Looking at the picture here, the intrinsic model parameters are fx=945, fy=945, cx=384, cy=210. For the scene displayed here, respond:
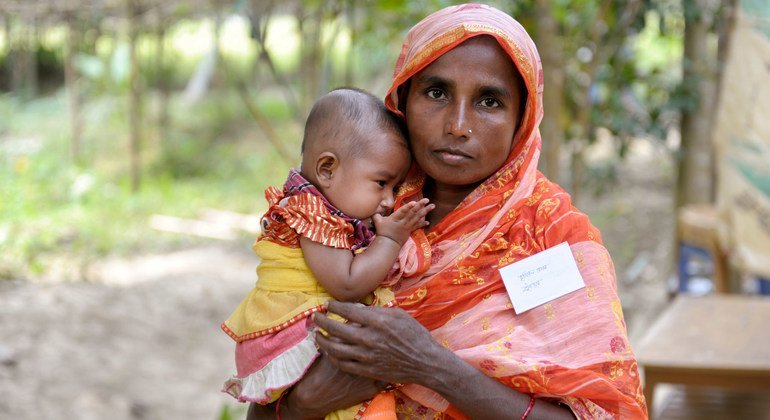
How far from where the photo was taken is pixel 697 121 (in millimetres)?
5570

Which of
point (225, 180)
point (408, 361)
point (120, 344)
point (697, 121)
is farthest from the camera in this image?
point (225, 180)

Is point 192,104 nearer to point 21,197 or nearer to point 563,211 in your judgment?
point 21,197

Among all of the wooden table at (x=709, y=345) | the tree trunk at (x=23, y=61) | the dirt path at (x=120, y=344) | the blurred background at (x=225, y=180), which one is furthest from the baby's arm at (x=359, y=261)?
the tree trunk at (x=23, y=61)

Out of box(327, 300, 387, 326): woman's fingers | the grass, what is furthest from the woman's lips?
the grass

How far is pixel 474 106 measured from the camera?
5.79 feet

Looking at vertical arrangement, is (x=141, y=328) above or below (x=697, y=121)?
below

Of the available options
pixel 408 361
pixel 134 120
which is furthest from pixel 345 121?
pixel 134 120

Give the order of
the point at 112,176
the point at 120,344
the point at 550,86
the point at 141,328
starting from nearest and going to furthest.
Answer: the point at 550,86 → the point at 120,344 → the point at 141,328 → the point at 112,176

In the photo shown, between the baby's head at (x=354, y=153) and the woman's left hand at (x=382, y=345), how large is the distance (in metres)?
0.24

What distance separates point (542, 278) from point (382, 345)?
0.33 m

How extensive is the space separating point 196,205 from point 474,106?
27.3 ft

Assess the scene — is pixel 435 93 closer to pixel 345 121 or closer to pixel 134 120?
pixel 345 121

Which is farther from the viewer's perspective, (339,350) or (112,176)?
(112,176)

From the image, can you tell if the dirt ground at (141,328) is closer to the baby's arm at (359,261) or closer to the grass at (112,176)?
the grass at (112,176)
